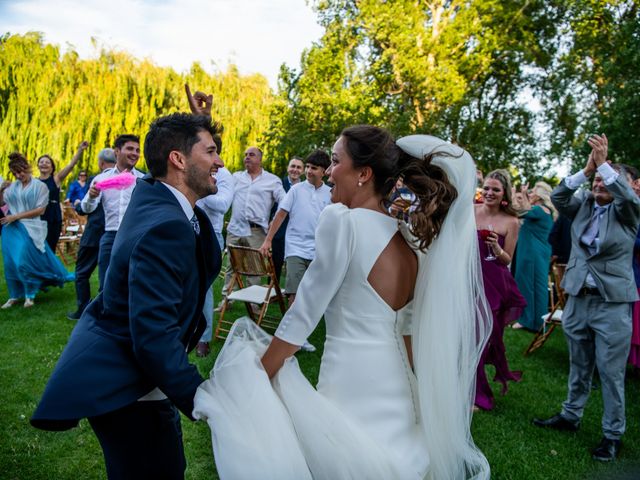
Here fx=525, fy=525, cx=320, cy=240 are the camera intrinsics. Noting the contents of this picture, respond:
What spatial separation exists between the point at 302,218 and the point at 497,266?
2.90m

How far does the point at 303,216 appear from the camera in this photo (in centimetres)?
729

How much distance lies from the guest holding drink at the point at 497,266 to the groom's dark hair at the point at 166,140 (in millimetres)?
3664

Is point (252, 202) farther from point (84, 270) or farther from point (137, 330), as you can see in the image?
point (137, 330)

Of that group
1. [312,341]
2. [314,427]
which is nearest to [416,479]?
[314,427]

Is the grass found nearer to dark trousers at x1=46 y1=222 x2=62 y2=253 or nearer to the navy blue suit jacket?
the navy blue suit jacket

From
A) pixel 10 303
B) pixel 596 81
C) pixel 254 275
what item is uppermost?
pixel 596 81

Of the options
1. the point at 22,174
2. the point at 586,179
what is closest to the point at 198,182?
the point at 586,179

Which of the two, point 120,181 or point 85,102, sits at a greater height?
point 85,102

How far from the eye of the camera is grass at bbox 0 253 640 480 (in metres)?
3.77

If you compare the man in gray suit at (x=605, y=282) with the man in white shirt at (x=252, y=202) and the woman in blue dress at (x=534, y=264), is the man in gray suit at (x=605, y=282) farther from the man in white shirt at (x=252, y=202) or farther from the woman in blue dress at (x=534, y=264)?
the man in white shirt at (x=252, y=202)

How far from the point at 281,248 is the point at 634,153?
9.72 meters

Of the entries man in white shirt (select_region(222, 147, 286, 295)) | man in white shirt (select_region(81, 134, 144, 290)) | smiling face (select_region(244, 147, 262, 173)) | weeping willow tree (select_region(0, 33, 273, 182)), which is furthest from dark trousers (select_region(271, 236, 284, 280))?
weeping willow tree (select_region(0, 33, 273, 182))

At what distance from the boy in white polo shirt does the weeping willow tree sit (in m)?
12.2

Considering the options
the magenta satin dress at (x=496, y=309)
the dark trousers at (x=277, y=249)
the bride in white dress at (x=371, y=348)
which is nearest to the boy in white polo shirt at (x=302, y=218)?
the dark trousers at (x=277, y=249)
